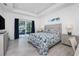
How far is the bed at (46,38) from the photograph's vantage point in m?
2.85

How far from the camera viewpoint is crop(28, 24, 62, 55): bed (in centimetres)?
285

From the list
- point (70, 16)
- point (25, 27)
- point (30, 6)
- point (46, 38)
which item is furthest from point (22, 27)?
point (70, 16)

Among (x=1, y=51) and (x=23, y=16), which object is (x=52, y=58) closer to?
(x=1, y=51)

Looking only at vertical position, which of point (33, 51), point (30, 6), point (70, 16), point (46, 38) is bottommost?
point (33, 51)

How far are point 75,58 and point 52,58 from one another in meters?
0.22

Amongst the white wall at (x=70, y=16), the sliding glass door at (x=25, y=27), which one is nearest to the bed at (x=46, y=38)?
the white wall at (x=70, y=16)

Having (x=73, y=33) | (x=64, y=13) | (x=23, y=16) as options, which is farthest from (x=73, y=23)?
(x=23, y=16)

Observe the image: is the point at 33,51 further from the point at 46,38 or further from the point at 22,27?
the point at 22,27

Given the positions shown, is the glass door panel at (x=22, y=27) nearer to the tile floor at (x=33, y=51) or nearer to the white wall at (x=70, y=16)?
the white wall at (x=70, y=16)

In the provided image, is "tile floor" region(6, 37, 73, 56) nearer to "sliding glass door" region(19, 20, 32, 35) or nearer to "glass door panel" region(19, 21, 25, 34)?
"glass door panel" region(19, 21, 25, 34)

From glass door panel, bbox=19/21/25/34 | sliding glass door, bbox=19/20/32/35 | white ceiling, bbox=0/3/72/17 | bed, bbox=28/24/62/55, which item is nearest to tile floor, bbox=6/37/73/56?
bed, bbox=28/24/62/55

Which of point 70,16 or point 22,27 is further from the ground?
point 70,16

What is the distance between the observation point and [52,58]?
0.73 m

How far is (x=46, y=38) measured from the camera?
126 inches
